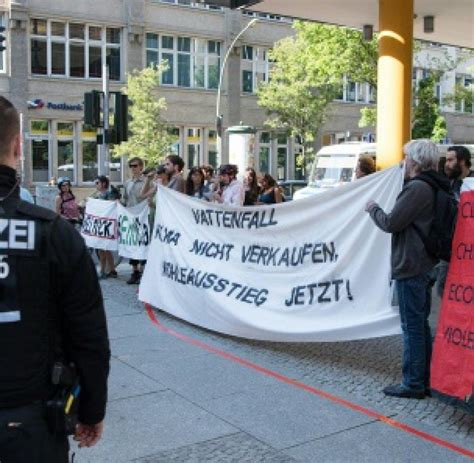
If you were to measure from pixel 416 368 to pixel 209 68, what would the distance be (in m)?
34.8

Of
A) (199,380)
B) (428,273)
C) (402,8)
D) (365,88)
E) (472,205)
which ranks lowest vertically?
(199,380)

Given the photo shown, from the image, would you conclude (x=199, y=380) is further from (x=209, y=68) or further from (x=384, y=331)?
(x=209, y=68)

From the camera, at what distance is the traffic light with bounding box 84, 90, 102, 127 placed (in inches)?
560

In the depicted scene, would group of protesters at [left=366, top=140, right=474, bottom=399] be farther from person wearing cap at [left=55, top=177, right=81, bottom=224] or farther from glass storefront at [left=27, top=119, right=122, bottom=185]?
glass storefront at [left=27, top=119, right=122, bottom=185]

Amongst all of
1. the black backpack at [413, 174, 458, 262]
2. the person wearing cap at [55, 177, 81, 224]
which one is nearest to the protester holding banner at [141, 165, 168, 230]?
the person wearing cap at [55, 177, 81, 224]

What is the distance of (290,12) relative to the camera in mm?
12047

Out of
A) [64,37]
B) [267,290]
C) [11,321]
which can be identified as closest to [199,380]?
[267,290]

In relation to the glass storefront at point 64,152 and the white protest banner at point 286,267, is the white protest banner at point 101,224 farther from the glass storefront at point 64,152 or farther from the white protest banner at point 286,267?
the glass storefront at point 64,152

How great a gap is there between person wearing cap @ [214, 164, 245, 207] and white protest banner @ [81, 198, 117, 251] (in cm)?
177

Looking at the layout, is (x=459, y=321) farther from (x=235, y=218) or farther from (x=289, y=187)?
(x=289, y=187)

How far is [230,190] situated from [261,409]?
5233mm

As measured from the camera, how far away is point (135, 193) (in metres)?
10.7

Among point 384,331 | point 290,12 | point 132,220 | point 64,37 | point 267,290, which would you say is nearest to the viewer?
point 384,331

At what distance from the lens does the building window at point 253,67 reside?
3988 centimetres
